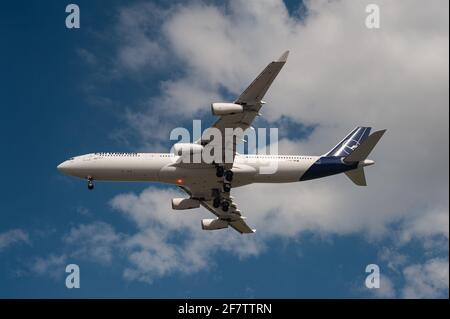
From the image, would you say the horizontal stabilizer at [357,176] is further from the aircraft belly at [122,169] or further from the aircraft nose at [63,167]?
the aircraft nose at [63,167]

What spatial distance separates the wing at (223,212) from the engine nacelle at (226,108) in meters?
16.3

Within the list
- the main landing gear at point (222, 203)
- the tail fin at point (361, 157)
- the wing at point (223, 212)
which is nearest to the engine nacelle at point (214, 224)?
the wing at point (223, 212)

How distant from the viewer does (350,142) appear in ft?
259

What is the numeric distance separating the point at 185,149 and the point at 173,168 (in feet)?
14.3

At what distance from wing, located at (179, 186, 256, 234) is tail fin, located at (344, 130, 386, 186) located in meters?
14.3

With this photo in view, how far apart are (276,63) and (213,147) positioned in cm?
1519

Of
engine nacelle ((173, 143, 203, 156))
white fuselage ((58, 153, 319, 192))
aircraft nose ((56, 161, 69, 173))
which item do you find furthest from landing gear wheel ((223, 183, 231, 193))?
aircraft nose ((56, 161, 69, 173))

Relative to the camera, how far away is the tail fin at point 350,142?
77.8m
